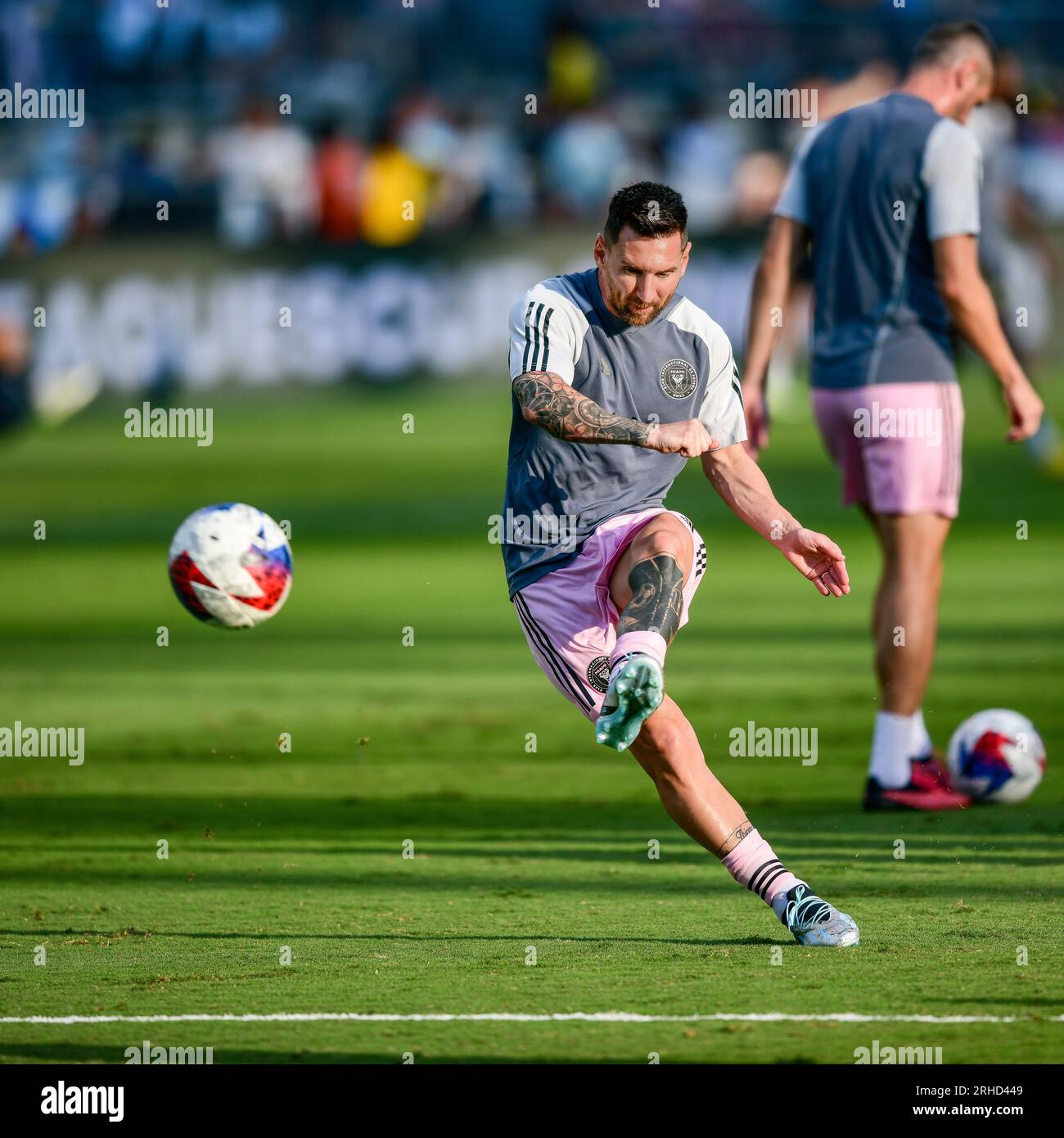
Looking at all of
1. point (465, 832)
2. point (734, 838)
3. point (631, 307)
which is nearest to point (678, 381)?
point (631, 307)

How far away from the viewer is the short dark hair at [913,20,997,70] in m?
8.68

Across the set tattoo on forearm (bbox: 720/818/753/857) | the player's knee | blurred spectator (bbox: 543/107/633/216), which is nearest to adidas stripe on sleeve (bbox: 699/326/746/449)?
the player's knee

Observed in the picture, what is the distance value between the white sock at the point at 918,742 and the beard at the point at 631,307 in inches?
104

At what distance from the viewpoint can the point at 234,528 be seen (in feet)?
25.1

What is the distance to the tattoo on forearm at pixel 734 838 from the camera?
237 inches

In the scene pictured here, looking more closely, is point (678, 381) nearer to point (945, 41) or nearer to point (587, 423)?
point (587, 423)

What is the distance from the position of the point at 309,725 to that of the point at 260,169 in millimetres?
15906

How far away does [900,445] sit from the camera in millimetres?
8305

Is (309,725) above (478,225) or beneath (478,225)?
beneath

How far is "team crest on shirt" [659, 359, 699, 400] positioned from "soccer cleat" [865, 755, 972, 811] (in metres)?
2.49

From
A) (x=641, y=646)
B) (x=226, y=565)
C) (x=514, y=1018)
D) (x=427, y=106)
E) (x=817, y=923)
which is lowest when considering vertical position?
(x=514, y=1018)

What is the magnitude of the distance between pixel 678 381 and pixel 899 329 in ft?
8.06
